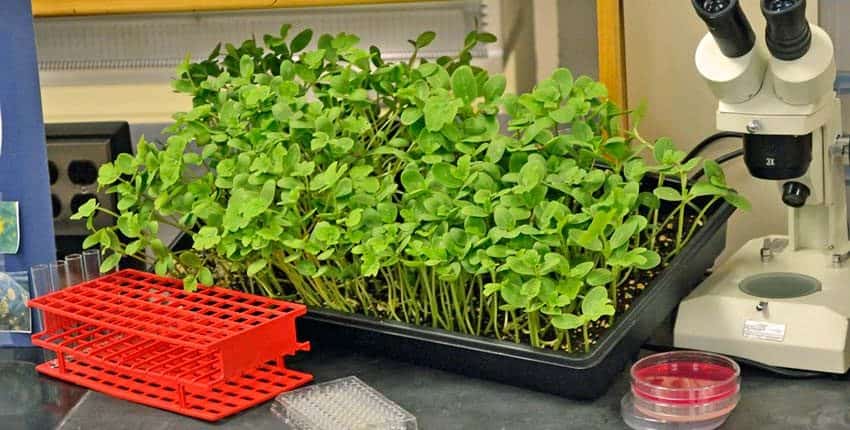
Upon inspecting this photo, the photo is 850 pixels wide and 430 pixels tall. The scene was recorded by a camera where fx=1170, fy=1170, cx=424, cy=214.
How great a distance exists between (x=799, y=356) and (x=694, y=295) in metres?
0.15

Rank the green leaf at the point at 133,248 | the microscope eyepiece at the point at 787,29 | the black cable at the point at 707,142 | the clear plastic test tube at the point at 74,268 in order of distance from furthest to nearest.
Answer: the black cable at the point at 707,142, the clear plastic test tube at the point at 74,268, the green leaf at the point at 133,248, the microscope eyepiece at the point at 787,29

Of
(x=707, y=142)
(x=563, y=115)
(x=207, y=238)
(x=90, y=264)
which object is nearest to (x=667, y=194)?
(x=563, y=115)

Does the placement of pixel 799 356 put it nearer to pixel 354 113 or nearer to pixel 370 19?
pixel 354 113

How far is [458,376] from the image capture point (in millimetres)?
1399

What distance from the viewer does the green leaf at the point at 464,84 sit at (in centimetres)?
143

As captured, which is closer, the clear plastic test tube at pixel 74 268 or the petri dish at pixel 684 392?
the petri dish at pixel 684 392

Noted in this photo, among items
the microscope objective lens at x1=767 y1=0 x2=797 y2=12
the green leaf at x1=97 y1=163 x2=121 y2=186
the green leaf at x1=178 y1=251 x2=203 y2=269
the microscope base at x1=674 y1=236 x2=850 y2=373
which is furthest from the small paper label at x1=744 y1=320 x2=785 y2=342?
the green leaf at x1=97 y1=163 x2=121 y2=186

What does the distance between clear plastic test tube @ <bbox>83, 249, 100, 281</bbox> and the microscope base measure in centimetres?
77

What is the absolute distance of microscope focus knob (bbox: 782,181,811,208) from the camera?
1.44m

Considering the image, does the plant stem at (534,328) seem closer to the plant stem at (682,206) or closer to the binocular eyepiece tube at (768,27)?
the plant stem at (682,206)

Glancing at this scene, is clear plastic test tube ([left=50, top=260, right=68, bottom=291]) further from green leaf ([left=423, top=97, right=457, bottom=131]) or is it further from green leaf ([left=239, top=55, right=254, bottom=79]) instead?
green leaf ([left=423, top=97, right=457, bottom=131])

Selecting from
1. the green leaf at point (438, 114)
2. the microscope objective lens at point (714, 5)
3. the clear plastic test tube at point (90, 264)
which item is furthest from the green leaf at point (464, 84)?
the clear plastic test tube at point (90, 264)

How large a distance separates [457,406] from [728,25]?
20.3 inches

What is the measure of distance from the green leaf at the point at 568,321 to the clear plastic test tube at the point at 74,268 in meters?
0.67
